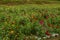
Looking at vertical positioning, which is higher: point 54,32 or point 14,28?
point 14,28

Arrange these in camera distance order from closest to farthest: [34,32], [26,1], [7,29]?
[7,29], [34,32], [26,1]

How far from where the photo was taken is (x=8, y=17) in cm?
2138

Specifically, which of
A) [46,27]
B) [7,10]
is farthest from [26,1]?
[46,27]

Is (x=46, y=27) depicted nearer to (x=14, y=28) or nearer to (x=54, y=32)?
(x=54, y=32)

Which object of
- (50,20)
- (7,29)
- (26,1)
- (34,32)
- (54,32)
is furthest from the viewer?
(26,1)

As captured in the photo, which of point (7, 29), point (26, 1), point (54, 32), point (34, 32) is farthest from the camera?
point (26, 1)

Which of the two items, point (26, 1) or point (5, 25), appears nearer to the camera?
point (5, 25)

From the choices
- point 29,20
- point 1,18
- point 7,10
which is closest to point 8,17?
point 1,18

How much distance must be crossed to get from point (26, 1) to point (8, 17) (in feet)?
54.1

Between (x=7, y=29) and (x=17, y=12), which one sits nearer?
(x=7, y=29)

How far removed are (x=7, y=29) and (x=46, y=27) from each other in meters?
5.54

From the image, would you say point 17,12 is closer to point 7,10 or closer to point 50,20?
point 7,10

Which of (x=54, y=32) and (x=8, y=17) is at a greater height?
(x=8, y=17)

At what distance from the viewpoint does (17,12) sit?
24.7 meters
